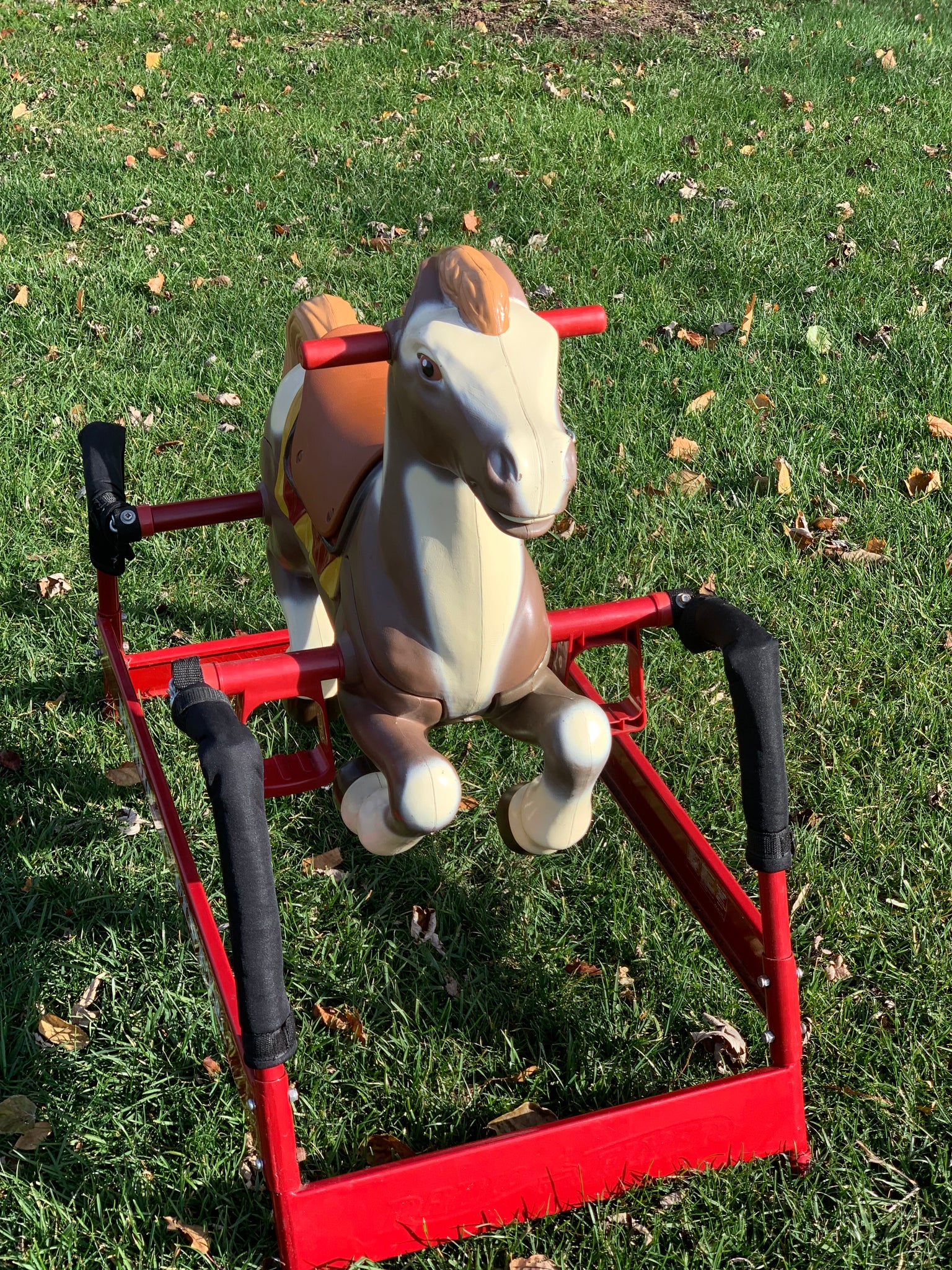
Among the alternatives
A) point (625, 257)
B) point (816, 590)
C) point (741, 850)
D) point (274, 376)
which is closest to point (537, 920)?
point (741, 850)

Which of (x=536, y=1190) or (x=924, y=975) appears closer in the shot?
(x=536, y=1190)

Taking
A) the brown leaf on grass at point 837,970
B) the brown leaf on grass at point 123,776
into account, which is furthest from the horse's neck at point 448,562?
the brown leaf on grass at point 123,776

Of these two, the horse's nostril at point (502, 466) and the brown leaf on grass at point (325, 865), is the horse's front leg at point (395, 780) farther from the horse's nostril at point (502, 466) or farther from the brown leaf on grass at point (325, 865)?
the brown leaf on grass at point (325, 865)

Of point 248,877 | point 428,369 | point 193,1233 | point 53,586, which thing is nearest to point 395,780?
point 248,877

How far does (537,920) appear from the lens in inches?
104

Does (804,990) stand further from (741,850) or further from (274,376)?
(274,376)

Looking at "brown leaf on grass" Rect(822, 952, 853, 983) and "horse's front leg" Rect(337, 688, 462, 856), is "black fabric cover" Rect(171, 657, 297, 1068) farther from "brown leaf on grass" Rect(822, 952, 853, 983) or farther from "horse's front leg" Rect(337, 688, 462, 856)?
"brown leaf on grass" Rect(822, 952, 853, 983)

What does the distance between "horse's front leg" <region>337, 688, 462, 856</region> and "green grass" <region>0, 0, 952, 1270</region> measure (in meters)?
0.61

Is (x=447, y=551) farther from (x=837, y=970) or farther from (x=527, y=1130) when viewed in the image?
(x=837, y=970)

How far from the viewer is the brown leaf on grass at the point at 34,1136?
2.17 metres

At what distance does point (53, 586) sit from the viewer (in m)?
3.55

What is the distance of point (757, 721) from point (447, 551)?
567 mm

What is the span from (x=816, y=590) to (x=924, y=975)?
1334 mm

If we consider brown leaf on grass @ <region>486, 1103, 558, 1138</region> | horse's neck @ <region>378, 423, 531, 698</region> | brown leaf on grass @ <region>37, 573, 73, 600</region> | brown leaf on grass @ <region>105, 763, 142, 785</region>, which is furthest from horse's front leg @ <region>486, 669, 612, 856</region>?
brown leaf on grass @ <region>37, 573, 73, 600</region>
